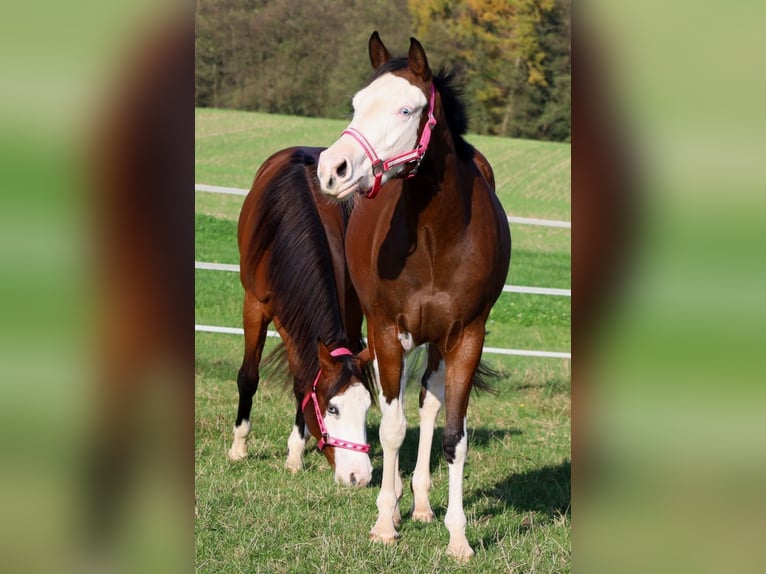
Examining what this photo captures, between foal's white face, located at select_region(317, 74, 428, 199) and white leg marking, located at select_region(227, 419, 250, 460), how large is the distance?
2.85m

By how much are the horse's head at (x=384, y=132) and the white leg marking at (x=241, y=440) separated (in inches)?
110

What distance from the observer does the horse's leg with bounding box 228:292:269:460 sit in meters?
5.54

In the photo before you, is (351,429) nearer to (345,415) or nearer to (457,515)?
(345,415)

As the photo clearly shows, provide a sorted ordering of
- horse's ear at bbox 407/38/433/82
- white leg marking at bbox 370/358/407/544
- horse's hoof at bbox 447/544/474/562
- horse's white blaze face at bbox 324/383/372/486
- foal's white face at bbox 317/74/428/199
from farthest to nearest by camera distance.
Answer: horse's white blaze face at bbox 324/383/372/486 < white leg marking at bbox 370/358/407/544 < horse's hoof at bbox 447/544/474/562 < horse's ear at bbox 407/38/433/82 < foal's white face at bbox 317/74/428/199

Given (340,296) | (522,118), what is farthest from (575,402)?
(522,118)

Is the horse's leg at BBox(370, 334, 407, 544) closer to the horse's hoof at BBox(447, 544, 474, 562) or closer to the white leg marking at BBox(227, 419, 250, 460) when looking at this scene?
A: the horse's hoof at BBox(447, 544, 474, 562)

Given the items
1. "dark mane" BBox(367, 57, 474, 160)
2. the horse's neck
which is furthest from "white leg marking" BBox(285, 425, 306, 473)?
"dark mane" BBox(367, 57, 474, 160)

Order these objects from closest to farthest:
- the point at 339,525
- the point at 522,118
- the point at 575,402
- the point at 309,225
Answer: the point at 575,402 < the point at 339,525 < the point at 309,225 < the point at 522,118

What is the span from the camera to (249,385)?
Result: 563 cm

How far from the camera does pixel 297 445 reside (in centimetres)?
530

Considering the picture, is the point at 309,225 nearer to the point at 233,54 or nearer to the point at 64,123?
the point at 64,123

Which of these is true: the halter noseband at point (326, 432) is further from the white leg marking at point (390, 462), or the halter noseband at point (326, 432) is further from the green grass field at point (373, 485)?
the green grass field at point (373, 485)

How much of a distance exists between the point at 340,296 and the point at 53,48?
13.2ft

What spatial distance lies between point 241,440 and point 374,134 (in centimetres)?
304
